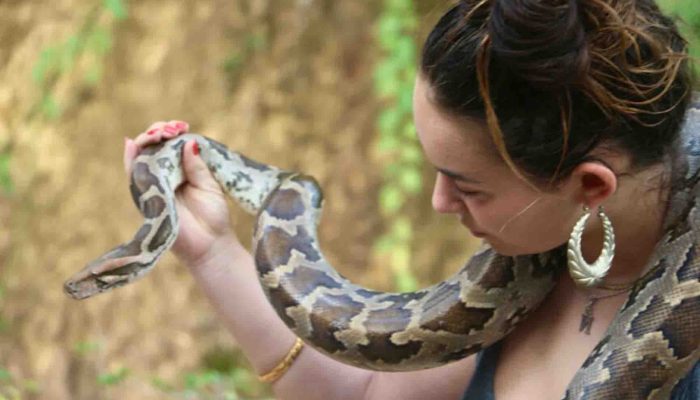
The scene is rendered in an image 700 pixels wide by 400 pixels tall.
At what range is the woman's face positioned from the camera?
5.33 ft

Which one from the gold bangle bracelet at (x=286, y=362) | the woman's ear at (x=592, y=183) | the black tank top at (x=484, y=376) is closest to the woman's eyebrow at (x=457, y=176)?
the woman's ear at (x=592, y=183)

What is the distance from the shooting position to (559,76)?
149 centimetres

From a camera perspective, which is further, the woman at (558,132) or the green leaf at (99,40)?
the green leaf at (99,40)

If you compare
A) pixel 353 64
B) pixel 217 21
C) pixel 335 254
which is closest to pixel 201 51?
pixel 217 21

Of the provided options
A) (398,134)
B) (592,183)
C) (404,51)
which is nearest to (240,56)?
(398,134)

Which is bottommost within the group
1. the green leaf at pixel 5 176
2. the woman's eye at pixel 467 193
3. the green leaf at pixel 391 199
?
the green leaf at pixel 391 199

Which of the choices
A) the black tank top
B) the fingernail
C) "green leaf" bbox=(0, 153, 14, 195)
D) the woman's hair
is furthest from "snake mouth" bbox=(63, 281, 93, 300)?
"green leaf" bbox=(0, 153, 14, 195)

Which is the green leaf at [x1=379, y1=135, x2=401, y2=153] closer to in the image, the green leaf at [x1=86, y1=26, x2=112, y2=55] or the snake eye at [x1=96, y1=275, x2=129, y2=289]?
the green leaf at [x1=86, y1=26, x2=112, y2=55]

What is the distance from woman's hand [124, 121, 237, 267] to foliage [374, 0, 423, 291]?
2.03 meters

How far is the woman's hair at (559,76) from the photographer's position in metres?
1.49

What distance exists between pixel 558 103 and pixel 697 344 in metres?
0.46

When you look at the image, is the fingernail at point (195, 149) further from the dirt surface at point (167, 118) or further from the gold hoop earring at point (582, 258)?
the dirt surface at point (167, 118)

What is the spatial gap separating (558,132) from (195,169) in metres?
1.29

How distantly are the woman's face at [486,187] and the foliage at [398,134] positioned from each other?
2870mm
